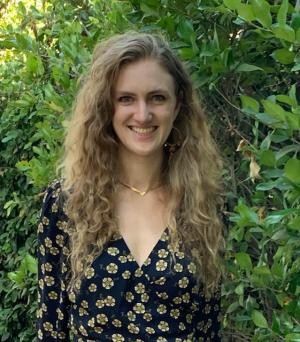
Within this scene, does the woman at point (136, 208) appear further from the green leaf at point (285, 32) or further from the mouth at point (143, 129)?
the green leaf at point (285, 32)

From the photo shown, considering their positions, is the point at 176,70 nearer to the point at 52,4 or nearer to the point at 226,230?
the point at 226,230

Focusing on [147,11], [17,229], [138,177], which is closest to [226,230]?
[138,177]

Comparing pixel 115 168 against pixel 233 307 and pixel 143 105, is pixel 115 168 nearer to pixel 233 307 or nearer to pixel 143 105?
pixel 143 105

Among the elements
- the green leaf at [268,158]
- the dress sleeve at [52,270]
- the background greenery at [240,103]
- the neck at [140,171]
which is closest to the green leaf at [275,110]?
the background greenery at [240,103]

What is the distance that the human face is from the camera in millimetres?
2434

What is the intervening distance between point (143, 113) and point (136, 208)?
39 cm

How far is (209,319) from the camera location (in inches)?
106

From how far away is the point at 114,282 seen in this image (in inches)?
98.6

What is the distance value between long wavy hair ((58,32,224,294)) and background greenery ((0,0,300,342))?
68 millimetres

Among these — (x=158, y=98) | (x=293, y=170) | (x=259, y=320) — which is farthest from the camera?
(x=158, y=98)

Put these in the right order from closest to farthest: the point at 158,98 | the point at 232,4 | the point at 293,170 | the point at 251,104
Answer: the point at 293,170
the point at 232,4
the point at 251,104
the point at 158,98

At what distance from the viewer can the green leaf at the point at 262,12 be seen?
6.86ft

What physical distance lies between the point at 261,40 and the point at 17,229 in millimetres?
2839

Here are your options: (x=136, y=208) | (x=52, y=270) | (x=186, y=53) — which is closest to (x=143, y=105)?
(x=186, y=53)
